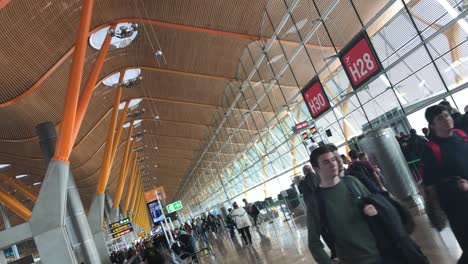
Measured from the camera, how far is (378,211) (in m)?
3.21

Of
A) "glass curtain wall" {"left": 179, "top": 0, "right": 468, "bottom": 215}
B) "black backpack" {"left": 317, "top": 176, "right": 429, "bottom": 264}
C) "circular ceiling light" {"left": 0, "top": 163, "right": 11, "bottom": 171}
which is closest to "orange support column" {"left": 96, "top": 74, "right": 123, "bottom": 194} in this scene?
"glass curtain wall" {"left": 179, "top": 0, "right": 468, "bottom": 215}

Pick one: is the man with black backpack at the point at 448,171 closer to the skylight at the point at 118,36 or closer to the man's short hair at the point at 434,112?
the man's short hair at the point at 434,112

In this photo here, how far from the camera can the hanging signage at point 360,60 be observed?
44.7ft

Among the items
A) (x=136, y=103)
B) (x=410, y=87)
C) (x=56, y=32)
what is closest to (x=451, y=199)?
(x=410, y=87)

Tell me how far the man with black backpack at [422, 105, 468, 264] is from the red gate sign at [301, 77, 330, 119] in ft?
45.5

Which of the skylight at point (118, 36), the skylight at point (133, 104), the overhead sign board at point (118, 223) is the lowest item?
the overhead sign board at point (118, 223)

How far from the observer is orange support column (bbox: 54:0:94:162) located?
1633 cm

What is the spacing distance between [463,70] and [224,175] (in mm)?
35941

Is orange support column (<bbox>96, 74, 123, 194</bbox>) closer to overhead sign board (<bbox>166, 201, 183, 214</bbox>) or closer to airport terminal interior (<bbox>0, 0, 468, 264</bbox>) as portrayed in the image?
airport terminal interior (<bbox>0, 0, 468, 264</bbox>)

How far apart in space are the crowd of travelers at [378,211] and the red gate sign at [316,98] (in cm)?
1409

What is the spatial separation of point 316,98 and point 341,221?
617 inches

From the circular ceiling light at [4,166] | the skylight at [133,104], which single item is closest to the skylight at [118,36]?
the skylight at [133,104]

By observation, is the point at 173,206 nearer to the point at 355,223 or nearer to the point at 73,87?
the point at 73,87

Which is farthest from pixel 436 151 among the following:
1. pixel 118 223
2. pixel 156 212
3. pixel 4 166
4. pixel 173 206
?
pixel 118 223
